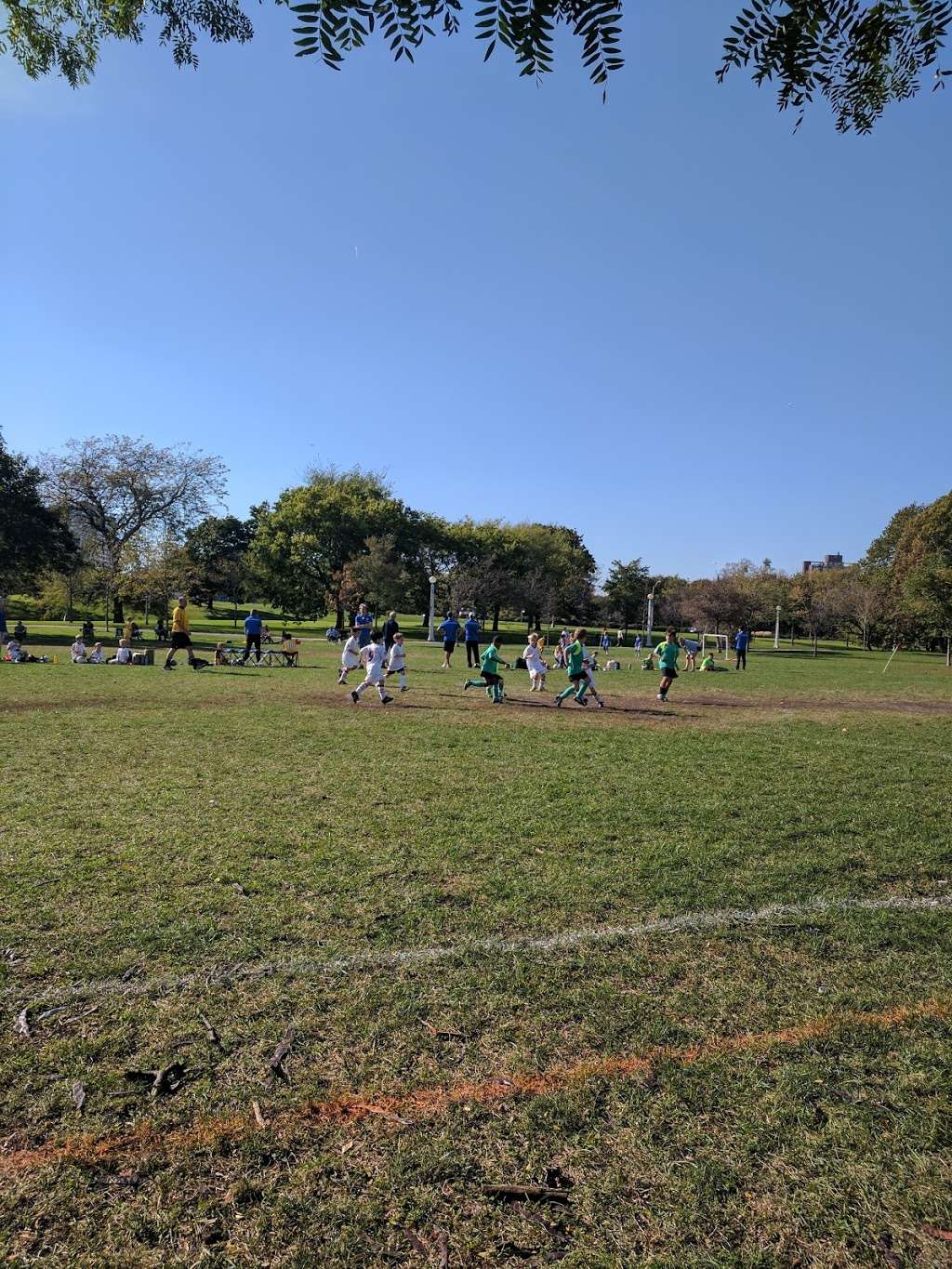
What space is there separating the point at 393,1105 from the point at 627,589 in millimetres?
72441

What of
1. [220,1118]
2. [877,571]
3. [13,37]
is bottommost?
[220,1118]

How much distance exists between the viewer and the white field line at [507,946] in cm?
343

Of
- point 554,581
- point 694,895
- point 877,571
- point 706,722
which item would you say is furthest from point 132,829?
point 877,571

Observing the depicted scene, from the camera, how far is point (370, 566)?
51.9 meters

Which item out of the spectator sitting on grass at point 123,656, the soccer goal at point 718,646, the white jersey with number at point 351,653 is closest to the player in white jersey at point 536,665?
the white jersey with number at point 351,653

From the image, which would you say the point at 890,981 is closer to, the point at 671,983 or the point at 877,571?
the point at 671,983

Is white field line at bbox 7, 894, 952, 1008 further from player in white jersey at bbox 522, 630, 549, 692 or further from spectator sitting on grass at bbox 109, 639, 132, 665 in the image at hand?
spectator sitting on grass at bbox 109, 639, 132, 665

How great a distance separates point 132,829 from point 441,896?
8.82ft

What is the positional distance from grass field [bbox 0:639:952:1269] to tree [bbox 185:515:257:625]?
46.3 m

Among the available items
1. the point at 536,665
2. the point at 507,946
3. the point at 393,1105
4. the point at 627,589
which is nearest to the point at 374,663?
the point at 536,665

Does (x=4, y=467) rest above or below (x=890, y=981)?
above

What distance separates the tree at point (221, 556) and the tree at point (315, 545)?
10.4 ft

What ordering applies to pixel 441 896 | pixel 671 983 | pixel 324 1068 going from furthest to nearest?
pixel 441 896 → pixel 671 983 → pixel 324 1068

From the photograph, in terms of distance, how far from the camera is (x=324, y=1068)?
284 centimetres
